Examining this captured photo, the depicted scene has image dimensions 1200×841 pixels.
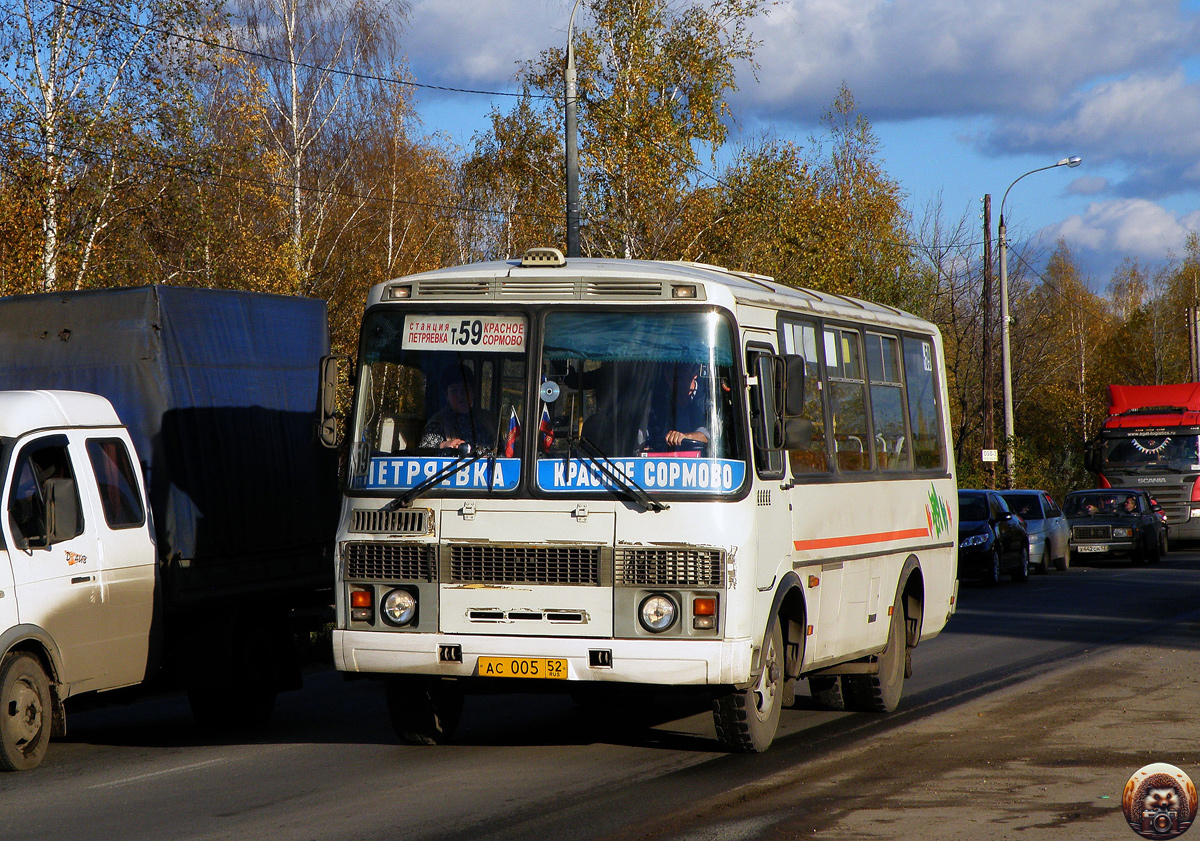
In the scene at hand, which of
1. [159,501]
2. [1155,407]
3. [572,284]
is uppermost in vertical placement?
[1155,407]

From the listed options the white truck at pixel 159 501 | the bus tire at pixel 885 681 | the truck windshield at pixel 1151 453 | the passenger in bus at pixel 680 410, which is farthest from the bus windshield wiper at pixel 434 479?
the truck windshield at pixel 1151 453

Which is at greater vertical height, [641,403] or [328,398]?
[328,398]

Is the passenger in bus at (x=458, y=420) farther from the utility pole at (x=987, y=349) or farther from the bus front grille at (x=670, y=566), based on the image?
the utility pole at (x=987, y=349)

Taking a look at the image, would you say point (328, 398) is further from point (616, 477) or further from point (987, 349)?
point (987, 349)

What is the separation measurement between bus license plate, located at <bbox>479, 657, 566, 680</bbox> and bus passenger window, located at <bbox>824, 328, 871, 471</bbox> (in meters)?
2.86

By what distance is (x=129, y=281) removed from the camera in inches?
1065

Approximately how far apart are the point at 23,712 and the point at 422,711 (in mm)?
2357

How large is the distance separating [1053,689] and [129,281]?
764 inches

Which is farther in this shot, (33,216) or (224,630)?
(33,216)

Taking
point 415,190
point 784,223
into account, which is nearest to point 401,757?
point 784,223

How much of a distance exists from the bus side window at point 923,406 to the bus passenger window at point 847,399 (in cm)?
121

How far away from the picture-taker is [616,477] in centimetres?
854

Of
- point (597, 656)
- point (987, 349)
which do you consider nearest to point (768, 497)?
point (597, 656)

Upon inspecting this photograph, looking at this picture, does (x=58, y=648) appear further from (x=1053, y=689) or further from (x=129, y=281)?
(x=129, y=281)
